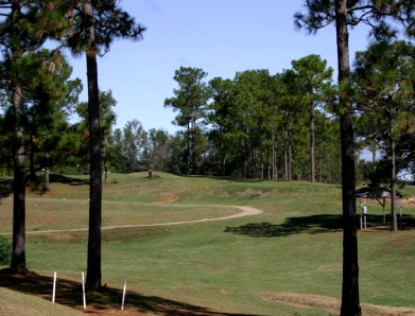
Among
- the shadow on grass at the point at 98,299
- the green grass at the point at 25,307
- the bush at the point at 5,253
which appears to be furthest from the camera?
the bush at the point at 5,253

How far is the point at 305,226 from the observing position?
1548 inches

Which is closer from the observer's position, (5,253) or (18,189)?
(18,189)

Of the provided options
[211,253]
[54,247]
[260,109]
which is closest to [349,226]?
[211,253]

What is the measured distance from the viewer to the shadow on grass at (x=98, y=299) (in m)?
13.1

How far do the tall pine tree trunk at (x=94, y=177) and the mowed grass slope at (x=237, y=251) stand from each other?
8.79 ft

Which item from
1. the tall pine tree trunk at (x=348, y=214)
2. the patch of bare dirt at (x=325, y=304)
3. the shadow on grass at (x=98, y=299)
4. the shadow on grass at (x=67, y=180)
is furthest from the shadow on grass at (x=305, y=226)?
the shadow on grass at (x=67, y=180)

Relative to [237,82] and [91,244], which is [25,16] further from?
[237,82]

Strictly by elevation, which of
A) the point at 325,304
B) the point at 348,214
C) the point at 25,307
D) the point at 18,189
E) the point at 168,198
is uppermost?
the point at 18,189

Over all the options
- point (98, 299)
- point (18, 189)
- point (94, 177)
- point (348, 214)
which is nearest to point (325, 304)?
point (348, 214)

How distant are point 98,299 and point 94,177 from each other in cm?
317

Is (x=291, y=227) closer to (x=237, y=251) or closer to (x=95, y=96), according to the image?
(x=237, y=251)

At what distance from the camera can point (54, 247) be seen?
33.6 meters

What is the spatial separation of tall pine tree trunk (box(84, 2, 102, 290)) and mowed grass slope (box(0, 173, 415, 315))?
105 inches

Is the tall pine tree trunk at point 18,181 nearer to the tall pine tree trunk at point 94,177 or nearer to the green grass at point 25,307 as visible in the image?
the tall pine tree trunk at point 94,177
